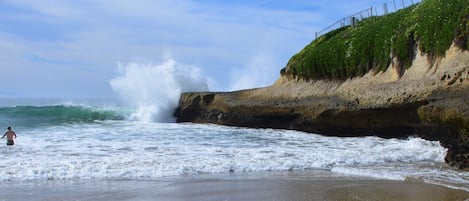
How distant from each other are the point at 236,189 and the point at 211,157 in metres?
3.70

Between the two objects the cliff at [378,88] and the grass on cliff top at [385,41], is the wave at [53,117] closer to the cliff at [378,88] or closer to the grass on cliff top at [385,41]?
the cliff at [378,88]

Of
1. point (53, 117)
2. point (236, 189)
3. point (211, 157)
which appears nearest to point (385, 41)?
point (211, 157)

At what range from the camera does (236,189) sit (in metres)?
9.20

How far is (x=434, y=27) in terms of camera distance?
16.5m

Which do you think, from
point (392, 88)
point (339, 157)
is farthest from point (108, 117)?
point (339, 157)

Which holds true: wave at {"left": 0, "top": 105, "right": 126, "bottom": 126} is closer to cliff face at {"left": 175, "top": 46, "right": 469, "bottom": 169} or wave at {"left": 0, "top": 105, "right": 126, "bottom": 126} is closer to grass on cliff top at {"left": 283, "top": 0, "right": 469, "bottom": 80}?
cliff face at {"left": 175, "top": 46, "right": 469, "bottom": 169}

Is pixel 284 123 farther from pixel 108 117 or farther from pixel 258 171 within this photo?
pixel 108 117

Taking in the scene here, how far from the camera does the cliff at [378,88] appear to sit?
12.6 meters

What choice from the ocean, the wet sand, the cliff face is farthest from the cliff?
the wet sand

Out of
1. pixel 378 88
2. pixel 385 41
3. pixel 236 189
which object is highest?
pixel 385 41

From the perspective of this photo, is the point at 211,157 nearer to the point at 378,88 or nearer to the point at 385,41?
the point at 378,88

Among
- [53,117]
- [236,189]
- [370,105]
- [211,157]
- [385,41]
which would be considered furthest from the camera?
[53,117]

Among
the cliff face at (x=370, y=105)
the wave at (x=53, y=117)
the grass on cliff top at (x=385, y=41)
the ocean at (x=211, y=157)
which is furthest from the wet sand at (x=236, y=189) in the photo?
the wave at (x=53, y=117)

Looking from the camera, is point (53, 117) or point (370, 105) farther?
point (53, 117)
